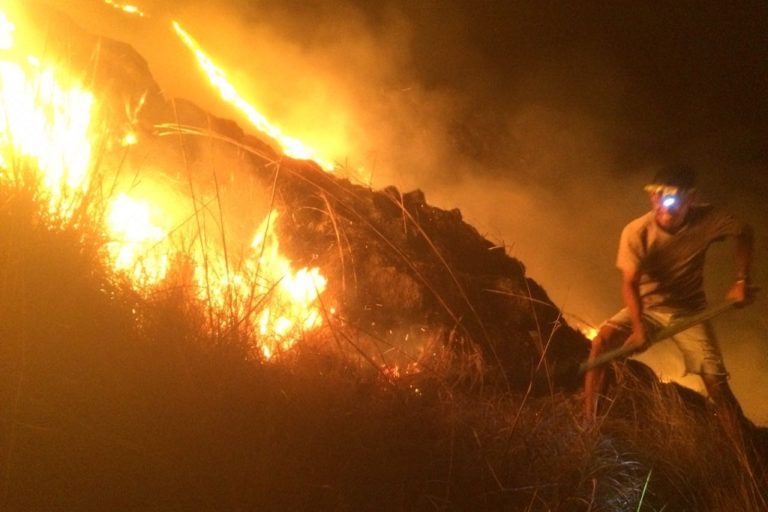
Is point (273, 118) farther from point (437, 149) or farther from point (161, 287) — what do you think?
point (161, 287)

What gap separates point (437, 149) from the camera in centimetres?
1166

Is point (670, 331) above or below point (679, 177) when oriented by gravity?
below

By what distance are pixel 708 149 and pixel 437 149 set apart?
520 cm

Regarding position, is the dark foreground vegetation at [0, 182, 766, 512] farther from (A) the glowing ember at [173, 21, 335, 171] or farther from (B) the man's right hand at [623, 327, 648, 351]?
(A) the glowing ember at [173, 21, 335, 171]

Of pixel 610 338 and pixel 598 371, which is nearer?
pixel 598 371

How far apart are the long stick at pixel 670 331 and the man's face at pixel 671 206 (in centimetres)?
68

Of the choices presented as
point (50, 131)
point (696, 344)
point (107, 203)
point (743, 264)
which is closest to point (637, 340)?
point (696, 344)

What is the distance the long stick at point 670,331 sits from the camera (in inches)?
168

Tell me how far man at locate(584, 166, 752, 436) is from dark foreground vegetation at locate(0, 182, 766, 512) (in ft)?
3.35

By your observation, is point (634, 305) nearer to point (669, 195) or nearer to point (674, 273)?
point (674, 273)

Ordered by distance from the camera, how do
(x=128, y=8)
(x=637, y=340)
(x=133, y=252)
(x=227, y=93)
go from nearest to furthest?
(x=133, y=252) → (x=637, y=340) → (x=128, y=8) → (x=227, y=93)

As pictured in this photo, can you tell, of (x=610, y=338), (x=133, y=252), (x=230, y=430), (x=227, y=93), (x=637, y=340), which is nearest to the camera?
(x=230, y=430)

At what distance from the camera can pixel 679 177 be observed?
4.47 meters

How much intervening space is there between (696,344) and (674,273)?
1.87 ft
